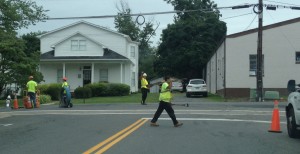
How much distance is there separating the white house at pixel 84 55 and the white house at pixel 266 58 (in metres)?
12.6

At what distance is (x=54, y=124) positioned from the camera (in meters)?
16.5

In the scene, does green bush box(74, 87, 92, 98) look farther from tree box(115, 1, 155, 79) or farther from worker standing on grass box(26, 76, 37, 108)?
tree box(115, 1, 155, 79)

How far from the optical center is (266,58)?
36.4m

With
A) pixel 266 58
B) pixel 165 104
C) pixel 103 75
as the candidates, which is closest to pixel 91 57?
pixel 103 75

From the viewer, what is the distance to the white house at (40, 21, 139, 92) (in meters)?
46.2

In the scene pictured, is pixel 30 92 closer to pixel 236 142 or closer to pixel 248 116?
pixel 248 116

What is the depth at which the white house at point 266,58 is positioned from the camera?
119 ft

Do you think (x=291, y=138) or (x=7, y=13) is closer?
(x=291, y=138)

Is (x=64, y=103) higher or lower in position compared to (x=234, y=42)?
lower

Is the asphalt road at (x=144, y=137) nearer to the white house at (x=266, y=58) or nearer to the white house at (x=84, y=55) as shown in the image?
the white house at (x=266, y=58)

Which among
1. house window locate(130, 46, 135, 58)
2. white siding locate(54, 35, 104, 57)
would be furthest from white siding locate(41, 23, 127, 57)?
house window locate(130, 46, 135, 58)

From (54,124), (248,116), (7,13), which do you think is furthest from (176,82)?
(54,124)

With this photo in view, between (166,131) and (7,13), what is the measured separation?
17453 mm

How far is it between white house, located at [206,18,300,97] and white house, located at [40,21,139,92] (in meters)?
12.6
